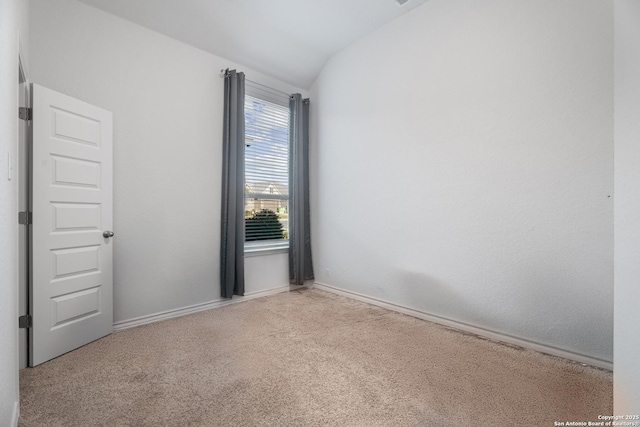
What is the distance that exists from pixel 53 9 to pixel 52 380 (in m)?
2.89

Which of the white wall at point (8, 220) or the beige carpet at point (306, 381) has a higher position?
the white wall at point (8, 220)

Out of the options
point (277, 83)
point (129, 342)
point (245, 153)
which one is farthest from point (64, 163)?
point (277, 83)

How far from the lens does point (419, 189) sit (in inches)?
128

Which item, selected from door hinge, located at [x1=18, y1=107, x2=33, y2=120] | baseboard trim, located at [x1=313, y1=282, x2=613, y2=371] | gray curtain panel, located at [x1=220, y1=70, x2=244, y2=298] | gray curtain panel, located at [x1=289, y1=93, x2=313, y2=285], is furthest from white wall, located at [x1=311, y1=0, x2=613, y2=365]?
door hinge, located at [x1=18, y1=107, x2=33, y2=120]

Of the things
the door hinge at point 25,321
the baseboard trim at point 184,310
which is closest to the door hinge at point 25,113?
the door hinge at point 25,321

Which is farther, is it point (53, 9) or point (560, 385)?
point (53, 9)

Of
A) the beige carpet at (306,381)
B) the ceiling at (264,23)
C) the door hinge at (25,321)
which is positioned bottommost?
the beige carpet at (306,381)

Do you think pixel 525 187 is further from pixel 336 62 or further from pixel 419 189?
pixel 336 62

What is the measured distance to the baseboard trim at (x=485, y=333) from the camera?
224 cm

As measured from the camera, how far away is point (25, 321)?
2211 millimetres

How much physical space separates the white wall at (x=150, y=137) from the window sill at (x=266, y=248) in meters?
0.45

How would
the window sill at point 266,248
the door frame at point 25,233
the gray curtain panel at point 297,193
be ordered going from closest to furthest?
the door frame at point 25,233
the window sill at point 266,248
the gray curtain panel at point 297,193

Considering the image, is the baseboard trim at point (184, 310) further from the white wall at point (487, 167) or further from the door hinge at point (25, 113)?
the door hinge at point (25, 113)

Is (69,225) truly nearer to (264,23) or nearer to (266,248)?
(266,248)
